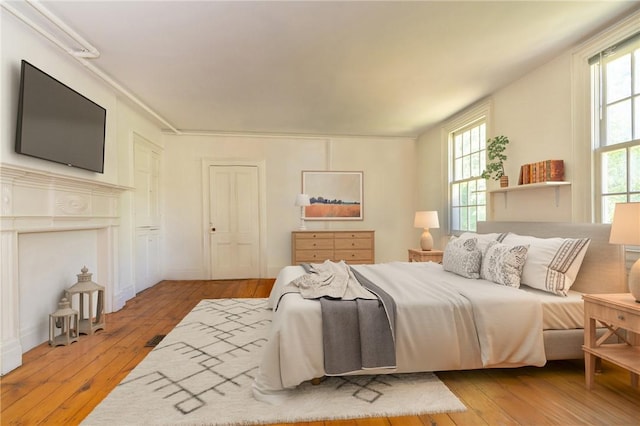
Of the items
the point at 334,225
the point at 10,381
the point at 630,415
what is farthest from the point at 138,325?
the point at 630,415

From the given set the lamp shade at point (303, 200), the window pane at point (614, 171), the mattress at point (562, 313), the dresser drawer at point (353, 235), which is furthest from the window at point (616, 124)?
the lamp shade at point (303, 200)

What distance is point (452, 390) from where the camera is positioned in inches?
78.0

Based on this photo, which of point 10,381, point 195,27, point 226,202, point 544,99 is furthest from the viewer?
point 226,202

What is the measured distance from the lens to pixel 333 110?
14.3 ft

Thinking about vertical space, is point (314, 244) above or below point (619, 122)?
below

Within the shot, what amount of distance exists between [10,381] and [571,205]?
469 cm

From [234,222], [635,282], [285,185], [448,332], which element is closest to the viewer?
[635,282]

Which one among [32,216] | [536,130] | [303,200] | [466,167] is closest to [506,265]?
[536,130]

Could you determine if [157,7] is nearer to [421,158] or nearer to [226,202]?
[226,202]

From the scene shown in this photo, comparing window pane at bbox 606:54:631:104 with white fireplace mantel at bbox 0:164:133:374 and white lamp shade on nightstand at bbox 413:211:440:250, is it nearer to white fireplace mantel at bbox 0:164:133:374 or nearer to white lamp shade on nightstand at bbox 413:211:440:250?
white lamp shade on nightstand at bbox 413:211:440:250

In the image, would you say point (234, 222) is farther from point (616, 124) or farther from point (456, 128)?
point (616, 124)

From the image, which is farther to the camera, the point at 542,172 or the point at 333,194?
the point at 333,194

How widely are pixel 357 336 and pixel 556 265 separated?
1.67 metres

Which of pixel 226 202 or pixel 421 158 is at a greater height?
pixel 421 158
